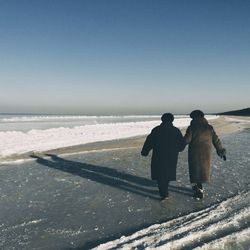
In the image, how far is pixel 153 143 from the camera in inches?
323

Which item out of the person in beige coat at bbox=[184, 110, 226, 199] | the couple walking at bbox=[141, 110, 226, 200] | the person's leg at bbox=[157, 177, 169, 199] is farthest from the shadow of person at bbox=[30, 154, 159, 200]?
the person in beige coat at bbox=[184, 110, 226, 199]

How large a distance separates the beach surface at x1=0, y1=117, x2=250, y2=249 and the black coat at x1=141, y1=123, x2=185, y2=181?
59 centimetres

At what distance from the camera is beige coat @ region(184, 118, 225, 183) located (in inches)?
A: 324

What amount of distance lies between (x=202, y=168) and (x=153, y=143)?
1138 mm

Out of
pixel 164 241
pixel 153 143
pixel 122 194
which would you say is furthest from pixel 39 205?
pixel 164 241

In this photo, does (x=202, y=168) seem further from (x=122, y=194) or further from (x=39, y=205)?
(x=39, y=205)

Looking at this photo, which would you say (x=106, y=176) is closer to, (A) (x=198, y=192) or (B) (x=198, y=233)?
(A) (x=198, y=192)

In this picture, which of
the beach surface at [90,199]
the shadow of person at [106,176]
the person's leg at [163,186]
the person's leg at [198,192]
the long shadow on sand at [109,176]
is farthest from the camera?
the shadow of person at [106,176]

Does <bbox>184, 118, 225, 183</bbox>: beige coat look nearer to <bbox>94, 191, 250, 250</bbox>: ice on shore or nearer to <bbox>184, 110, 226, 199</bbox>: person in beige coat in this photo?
<bbox>184, 110, 226, 199</bbox>: person in beige coat

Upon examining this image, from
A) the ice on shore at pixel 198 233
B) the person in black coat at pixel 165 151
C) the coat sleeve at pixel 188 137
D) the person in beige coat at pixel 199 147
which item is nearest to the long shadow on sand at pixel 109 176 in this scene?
the person in black coat at pixel 165 151

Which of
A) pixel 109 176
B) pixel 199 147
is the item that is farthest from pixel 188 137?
pixel 109 176

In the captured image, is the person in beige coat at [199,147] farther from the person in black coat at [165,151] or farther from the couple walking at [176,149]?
the person in black coat at [165,151]

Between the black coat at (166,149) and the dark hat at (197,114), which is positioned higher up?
the dark hat at (197,114)

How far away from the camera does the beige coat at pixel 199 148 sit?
823 centimetres
